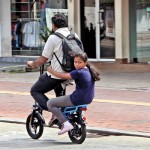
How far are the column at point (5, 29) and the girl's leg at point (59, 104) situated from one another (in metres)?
13.0

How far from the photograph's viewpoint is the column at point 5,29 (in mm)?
21781

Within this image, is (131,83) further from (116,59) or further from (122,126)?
(122,126)

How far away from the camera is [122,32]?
18.8m

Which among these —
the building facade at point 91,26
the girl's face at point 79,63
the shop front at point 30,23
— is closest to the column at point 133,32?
Result: the building facade at point 91,26

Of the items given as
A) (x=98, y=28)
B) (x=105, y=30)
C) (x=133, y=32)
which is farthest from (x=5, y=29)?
(x=133, y=32)

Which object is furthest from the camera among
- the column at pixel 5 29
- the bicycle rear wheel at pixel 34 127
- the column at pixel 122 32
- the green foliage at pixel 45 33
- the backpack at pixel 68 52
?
the column at pixel 5 29

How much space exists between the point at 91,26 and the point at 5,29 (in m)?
3.59

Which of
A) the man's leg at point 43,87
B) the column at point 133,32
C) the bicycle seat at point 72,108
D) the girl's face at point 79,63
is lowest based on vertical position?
the bicycle seat at point 72,108

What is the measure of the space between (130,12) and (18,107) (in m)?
7.77

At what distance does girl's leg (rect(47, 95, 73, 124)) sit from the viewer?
8867mm

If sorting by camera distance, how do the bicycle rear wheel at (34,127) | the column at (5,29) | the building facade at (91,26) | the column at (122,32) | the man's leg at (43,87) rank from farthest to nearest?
the column at (5,29)
the building facade at (91,26)
the column at (122,32)
the bicycle rear wheel at (34,127)
the man's leg at (43,87)

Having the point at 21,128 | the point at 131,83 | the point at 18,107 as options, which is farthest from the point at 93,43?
the point at 21,128

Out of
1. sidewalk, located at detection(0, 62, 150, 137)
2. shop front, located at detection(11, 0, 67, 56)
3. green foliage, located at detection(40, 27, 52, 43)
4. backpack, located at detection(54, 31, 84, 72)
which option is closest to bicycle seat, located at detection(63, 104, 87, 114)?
backpack, located at detection(54, 31, 84, 72)

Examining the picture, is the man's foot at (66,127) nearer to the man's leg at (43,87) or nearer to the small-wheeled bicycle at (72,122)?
the small-wheeled bicycle at (72,122)
